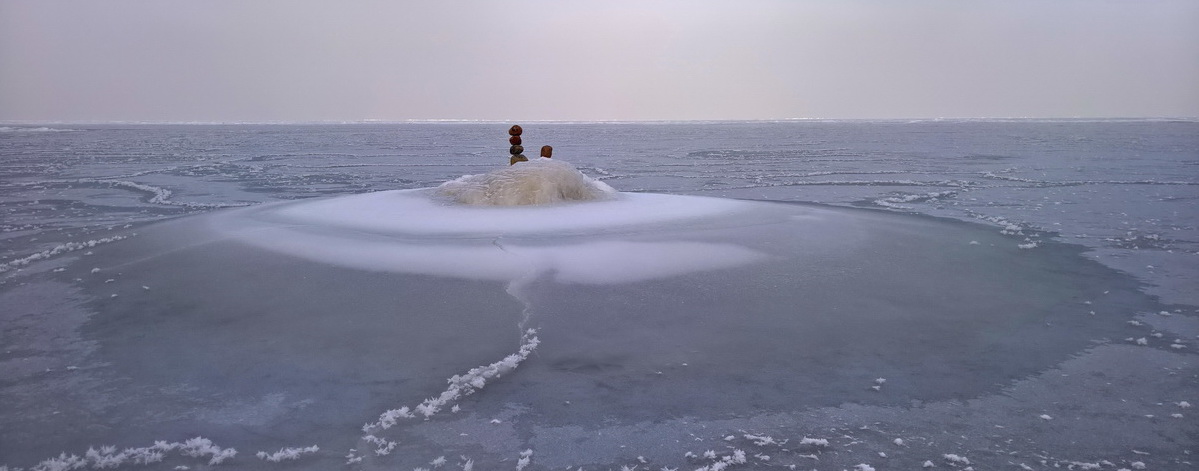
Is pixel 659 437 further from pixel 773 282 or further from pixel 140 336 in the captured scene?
pixel 140 336

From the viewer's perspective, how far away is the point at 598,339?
4.28m

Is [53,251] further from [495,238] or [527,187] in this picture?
[527,187]

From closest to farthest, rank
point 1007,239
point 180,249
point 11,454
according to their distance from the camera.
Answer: point 11,454, point 180,249, point 1007,239

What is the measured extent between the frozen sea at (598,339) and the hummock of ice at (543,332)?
0.02 m

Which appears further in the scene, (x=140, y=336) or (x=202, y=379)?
(x=140, y=336)

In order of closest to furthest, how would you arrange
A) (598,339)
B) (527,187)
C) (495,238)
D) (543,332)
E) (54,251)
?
1. (598,339)
2. (543,332)
3. (495,238)
4. (54,251)
5. (527,187)

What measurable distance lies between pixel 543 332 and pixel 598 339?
35cm

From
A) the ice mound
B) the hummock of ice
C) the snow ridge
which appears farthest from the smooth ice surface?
the snow ridge

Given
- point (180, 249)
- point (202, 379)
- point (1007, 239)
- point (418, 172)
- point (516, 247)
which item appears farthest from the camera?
point (418, 172)

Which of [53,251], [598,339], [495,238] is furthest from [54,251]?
[598,339]

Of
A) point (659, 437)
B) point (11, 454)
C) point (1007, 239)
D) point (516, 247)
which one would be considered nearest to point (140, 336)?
point (11, 454)

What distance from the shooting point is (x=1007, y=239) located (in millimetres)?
7574

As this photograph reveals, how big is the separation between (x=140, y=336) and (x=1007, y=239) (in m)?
7.66

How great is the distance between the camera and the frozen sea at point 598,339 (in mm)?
2965
